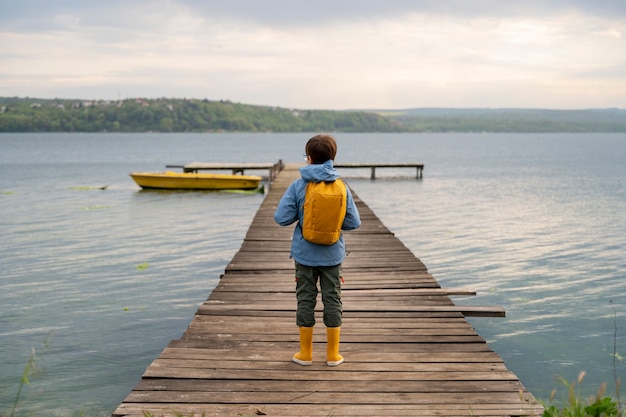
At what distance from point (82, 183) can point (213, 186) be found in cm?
1580

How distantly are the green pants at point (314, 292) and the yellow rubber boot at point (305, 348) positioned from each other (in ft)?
0.20

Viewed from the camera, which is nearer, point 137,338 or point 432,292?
point 432,292

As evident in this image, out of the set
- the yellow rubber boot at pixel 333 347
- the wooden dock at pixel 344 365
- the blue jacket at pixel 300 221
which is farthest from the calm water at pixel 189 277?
the yellow rubber boot at pixel 333 347

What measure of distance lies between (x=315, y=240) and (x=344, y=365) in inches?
45.9

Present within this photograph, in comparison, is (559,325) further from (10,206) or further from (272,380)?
(10,206)

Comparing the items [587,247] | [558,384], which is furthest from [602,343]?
[587,247]

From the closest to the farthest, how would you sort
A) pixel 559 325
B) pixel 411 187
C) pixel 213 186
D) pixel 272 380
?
pixel 272 380, pixel 559 325, pixel 213 186, pixel 411 187

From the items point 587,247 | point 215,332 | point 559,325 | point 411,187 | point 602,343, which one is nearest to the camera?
point 215,332

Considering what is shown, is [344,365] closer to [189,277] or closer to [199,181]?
[189,277]

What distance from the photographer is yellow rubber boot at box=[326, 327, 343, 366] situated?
18.3 ft

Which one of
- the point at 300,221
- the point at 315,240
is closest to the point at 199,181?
the point at 300,221

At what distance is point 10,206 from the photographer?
1177 inches

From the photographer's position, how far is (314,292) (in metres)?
5.60

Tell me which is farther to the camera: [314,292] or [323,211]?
[314,292]
